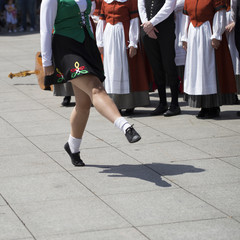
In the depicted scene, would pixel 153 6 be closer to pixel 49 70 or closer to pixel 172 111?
pixel 172 111

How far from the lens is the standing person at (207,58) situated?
26.2ft

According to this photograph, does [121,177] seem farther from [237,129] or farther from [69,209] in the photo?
[237,129]

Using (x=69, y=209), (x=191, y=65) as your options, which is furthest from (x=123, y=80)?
(x=69, y=209)

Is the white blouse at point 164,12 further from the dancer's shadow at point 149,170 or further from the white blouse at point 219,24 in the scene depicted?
the dancer's shadow at point 149,170

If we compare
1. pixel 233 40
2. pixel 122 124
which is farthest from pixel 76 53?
pixel 233 40

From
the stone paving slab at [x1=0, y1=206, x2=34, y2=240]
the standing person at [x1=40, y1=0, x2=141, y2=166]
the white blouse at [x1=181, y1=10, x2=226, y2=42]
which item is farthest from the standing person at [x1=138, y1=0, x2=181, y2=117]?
the stone paving slab at [x1=0, y1=206, x2=34, y2=240]

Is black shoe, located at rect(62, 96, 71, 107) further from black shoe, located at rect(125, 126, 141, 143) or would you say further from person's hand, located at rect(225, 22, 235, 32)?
black shoe, located at rect(125, 126, 141, 143)

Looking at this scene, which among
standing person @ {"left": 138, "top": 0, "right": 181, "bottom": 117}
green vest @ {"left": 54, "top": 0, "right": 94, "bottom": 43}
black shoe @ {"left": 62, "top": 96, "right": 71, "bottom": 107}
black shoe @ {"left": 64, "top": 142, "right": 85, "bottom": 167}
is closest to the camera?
green vest @ {"left": 54, "top": 0, "right": 94, "bottom": 43}

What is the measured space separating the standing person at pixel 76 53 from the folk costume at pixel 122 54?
241 centimetres

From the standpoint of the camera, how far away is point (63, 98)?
985cm

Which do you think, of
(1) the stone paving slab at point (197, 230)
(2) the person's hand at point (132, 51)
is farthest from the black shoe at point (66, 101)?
(1) the stone paving slab at point (197, 230)

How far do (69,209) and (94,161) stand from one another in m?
1.44

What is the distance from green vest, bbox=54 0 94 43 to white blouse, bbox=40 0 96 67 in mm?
48

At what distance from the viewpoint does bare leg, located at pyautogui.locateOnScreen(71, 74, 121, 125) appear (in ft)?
18.4
